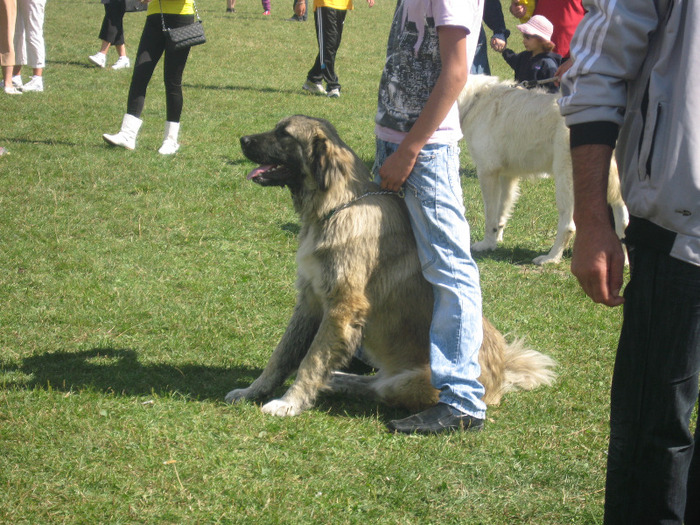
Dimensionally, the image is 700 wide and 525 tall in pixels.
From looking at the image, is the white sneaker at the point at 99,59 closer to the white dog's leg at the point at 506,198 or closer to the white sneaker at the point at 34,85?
the white sneaker at the point at 34,85

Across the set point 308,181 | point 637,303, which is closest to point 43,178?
point 308,181

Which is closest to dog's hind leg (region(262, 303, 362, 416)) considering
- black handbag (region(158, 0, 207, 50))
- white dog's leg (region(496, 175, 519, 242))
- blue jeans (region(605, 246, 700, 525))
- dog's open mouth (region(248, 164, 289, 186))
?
dog's open mouth (region(248, 164, 289, 186))

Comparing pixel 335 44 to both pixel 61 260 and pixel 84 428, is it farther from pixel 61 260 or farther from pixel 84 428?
pixel 84 428

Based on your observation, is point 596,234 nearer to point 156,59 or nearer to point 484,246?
point 484,246

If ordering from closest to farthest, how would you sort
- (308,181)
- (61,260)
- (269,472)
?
(269,472) → (308,181) → (61,260)

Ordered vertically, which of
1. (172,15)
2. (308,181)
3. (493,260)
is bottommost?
(493,260)

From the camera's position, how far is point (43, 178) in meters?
6.84

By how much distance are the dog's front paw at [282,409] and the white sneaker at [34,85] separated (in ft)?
28.9

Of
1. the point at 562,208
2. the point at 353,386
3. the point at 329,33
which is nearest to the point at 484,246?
the point at 562,208

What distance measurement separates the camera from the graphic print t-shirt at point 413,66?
3127 millimetres

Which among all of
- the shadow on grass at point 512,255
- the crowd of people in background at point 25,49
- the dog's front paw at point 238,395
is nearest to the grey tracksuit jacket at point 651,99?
the dog's front paw at point 238,395

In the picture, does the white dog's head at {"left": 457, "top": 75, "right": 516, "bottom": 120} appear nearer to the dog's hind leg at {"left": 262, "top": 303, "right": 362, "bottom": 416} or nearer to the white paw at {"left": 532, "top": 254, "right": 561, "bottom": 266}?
the white paw at {"left": 532, "top": 254, "right": 561, "bottom": 266}

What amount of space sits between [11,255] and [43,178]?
1.88 m

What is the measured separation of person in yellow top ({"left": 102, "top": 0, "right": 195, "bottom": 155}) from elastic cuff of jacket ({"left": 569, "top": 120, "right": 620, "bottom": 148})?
19.6 ft
